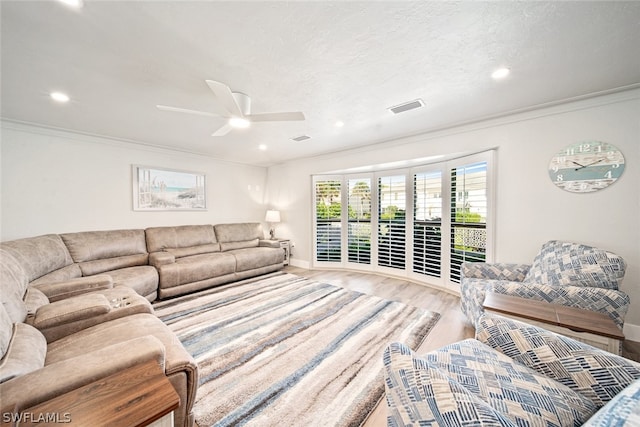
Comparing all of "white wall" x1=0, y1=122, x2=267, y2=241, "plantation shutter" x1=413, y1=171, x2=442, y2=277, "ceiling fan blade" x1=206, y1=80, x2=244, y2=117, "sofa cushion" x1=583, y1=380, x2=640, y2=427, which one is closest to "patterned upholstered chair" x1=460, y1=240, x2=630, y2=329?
"plantation shutter" x1=413, y1=171, x2=442, y2=277

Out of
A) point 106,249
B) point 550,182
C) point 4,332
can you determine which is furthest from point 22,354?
point 550,182

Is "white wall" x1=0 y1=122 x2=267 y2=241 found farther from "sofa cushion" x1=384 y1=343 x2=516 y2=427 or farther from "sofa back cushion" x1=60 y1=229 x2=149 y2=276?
"sofa cushion" x1=384 y1=343 x2=516 y2=427

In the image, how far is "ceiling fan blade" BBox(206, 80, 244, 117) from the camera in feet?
5.66

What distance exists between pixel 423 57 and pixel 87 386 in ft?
8.63

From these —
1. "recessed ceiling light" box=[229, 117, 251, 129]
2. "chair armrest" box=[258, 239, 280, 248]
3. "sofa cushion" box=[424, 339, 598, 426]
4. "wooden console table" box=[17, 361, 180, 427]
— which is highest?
"recessed ceiling light" box=[229, 117, 251, 129]

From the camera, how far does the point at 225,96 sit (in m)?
1.88

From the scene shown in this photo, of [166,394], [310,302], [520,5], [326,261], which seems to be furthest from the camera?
[326,261]

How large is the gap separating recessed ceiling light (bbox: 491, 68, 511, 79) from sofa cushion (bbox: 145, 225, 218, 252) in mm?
4777

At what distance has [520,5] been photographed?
4.26 ft

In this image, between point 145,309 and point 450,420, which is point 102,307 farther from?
point 450,420

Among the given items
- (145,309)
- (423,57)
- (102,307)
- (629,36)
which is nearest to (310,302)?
(145,309)

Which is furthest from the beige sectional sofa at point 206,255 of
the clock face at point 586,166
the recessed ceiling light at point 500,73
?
the clock face at point 586,166

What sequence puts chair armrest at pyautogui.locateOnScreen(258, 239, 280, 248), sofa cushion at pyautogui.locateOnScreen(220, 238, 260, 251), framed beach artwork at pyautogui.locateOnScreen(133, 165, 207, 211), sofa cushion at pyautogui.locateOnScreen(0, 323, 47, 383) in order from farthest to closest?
chair armrest at pyautogui.locateOnScreen(258, 239, 280, 248)
sofa cushion at pyautogui.locateOnScreen(220, 238, 260, 251)
framed beach artwork at pyautogui.locateOnScreen(133, 165, 207, 211)
sofa cushion at pyautogui.locateOnScreen(0, 323, 47, 383)

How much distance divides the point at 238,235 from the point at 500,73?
4812 millimetres
